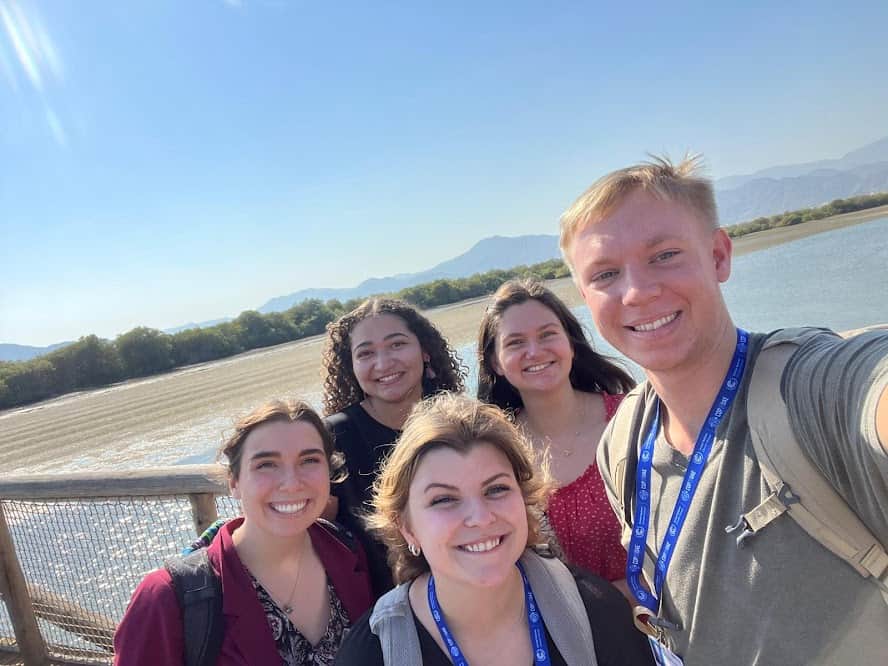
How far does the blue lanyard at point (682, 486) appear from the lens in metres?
1.54

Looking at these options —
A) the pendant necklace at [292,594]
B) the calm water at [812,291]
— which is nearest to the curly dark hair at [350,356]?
the pendant necklace at [292,594]

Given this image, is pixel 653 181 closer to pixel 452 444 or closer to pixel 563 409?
pixel 452 444

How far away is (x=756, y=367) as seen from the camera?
146 cm

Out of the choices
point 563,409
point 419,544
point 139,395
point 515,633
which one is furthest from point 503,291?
point 139,395

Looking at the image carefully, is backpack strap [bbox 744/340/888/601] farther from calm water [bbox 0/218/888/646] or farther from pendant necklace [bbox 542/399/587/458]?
calm water [bbox 0/218/888/646]

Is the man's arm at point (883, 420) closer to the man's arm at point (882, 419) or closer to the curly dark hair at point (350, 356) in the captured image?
the man's arm at point (882, 419)

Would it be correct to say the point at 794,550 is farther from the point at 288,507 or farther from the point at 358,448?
the point at 358,448

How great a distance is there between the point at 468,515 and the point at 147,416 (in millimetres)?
13362

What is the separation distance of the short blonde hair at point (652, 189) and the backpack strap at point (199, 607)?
6.66 ft

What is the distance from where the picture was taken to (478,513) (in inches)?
78.1

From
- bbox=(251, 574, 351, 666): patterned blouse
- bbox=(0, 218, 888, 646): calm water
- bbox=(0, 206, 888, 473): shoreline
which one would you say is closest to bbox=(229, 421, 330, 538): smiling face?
bbox=(251, 574, 351, 666): patterned blouse

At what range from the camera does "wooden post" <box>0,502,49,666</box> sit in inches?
164

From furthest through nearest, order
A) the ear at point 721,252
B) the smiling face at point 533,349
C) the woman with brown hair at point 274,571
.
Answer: the smiling face at point 533,349, the woman with brown hair at point 274,571, the ear at point 721,252

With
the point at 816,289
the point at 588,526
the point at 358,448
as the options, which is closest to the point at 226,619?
the point at 358,448
